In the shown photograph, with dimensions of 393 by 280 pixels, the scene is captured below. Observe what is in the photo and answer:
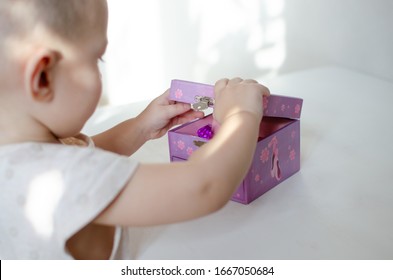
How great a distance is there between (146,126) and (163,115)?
3cm

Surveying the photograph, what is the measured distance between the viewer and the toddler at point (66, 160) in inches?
22.3

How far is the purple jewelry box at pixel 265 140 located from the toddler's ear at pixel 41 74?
295mm

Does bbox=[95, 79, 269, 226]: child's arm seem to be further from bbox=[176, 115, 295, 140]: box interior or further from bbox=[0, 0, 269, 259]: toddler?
bbox=[176, 115, 295, 140]: box interior

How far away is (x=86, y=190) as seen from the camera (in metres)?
0.56

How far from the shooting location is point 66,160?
1.90 feet

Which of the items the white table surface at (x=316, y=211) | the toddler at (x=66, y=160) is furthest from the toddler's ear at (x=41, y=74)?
the white table surface at (x=316, y=211)

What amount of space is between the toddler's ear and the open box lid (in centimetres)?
29

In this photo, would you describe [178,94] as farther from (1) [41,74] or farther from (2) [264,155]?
(1) [41,74]

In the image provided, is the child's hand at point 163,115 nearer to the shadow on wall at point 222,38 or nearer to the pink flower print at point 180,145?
the pink flower print at point 180,145

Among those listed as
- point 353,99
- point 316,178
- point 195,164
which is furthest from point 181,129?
point 353,99

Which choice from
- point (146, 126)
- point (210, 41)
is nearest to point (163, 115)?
point (146, 126)

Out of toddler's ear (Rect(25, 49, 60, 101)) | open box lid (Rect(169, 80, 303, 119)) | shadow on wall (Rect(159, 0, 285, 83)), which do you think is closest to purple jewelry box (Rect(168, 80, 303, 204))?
open box lid (Rect(169, 80, 303, 119))

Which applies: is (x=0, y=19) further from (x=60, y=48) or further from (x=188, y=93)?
(x=188, y=93)

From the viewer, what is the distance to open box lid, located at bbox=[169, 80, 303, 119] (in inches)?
32.6
